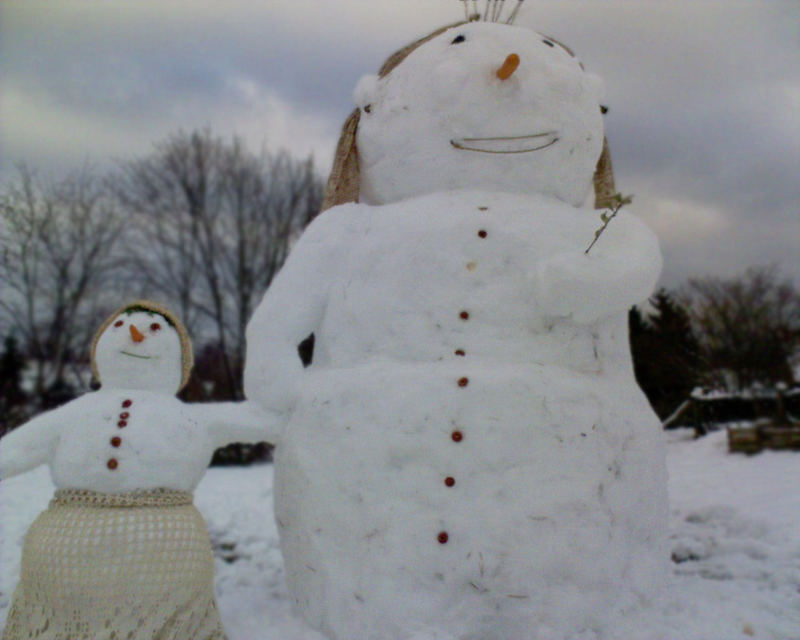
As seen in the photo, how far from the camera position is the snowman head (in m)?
2.79

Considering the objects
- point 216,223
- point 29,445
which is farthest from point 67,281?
point 29,445

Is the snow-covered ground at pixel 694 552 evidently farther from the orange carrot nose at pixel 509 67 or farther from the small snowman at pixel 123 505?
the orange carrot nose at pixel 509 67

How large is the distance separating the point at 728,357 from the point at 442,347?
41.3ft

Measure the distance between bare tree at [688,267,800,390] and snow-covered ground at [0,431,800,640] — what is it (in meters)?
5.94

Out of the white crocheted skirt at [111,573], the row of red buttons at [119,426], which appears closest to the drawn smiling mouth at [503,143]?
the row of red buttons at [119,426]

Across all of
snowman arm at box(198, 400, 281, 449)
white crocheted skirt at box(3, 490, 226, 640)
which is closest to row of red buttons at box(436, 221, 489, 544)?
snowman arm at box(198, 400, 281, 449)

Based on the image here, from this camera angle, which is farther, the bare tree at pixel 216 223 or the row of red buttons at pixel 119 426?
the bare tree at pixel 216 223

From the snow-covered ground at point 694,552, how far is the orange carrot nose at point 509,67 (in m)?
2.23

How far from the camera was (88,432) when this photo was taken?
245 centimetres

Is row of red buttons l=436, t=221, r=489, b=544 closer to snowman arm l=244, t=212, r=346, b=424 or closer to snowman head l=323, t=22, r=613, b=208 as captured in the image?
snowman head l=323, t=22, r=613, b=208

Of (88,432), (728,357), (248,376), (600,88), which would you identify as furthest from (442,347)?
(728,357)

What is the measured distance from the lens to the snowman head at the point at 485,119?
2.79 m

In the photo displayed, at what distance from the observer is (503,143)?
9.21 ft

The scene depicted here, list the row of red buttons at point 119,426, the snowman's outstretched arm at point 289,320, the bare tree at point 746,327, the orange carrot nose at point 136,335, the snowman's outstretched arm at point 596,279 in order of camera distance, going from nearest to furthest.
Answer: the row of red buttons at point 119,426, the snowman's outstretched arm at point 596,279, the orange carrot nose at point 136,335, the snowman's outstretched arm at point 289,320, the bare tree at point 746,327
